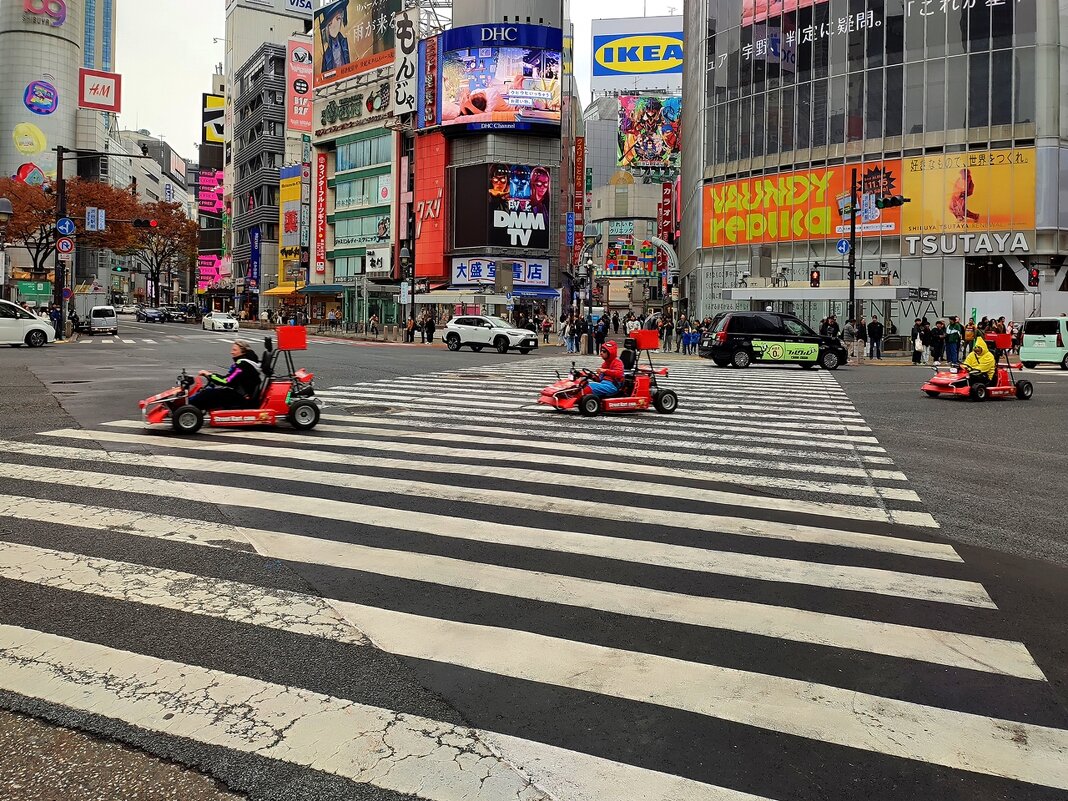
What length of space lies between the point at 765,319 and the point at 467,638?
26025 mm

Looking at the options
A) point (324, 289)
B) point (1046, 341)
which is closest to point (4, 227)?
point (324, 289)

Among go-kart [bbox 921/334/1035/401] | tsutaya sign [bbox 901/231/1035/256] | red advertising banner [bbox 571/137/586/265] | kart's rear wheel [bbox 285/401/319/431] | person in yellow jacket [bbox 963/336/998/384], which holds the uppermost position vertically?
red advertising banner [bbox 571/137/586/265]

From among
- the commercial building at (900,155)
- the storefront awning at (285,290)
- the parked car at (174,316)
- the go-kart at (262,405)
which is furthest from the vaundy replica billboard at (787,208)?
the parked car at (174,316)

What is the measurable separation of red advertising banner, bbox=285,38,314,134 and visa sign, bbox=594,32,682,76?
6663cm

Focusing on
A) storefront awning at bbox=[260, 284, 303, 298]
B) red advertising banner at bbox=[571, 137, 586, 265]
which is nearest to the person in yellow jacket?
red advertising banner at bbox=[571, 137, 586, 265]

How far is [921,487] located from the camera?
31.4 feet

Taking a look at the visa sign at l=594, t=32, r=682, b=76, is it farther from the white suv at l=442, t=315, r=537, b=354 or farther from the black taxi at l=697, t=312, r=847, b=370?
the black taxi at l=697, t=312, r=847, b=370

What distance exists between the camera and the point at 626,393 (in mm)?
15656

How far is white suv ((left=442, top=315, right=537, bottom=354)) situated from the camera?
38375 millimetres

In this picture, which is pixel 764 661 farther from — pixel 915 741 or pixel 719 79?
pixel 719 79

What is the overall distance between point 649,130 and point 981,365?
10744 cm

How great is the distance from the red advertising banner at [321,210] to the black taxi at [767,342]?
182ft

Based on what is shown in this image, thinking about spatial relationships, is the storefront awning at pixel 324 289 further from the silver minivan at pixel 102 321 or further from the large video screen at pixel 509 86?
the silver minivan at pixel 102 321

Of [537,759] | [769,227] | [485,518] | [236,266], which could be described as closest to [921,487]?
[485,518]
